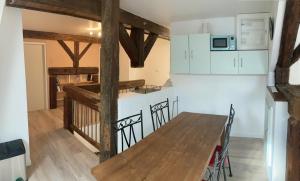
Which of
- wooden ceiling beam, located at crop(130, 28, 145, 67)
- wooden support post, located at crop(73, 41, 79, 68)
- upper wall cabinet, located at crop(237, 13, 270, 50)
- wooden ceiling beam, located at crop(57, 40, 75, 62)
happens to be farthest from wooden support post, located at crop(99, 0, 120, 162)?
wooden support post, located at crop(73, 41, 79, 68)

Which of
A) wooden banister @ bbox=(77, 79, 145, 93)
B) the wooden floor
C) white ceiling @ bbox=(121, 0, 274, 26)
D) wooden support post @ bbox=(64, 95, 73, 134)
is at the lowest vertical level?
the wooden floor

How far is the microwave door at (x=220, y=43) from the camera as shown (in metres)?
4.29

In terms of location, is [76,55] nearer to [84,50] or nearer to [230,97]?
[84,50]

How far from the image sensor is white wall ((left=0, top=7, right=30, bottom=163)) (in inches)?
113

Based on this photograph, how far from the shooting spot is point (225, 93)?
467 cm

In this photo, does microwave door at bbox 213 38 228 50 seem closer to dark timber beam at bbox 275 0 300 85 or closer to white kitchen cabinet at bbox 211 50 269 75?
white kitchen cabinet at bbox 211 50 269 75

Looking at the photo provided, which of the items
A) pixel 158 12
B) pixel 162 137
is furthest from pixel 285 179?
pixel 158 12

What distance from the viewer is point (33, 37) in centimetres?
614

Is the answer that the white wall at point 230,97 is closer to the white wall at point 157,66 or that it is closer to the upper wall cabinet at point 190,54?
the upper wall cabinet at point 190,54

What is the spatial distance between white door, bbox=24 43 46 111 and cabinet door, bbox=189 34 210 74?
452 centimetres

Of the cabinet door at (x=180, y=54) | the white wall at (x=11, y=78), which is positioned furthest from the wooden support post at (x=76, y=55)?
the white wall at (x=11, y=78)

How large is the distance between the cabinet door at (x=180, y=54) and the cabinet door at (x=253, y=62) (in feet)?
3.22

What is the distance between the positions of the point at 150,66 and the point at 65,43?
275 centimetres

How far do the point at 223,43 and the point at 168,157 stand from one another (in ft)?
9.90
